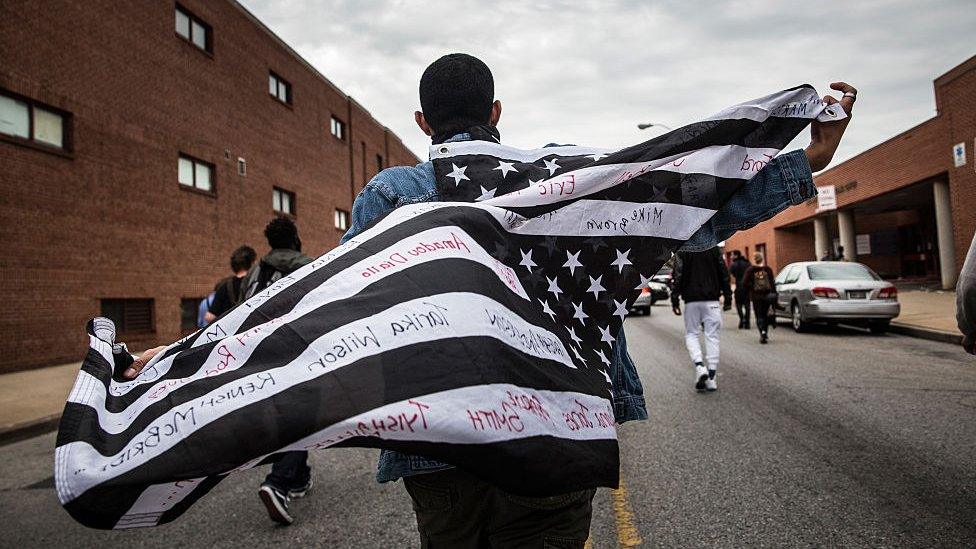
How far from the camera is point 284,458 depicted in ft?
11.8

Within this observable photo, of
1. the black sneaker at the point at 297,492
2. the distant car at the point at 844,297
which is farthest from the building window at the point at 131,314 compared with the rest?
the distant car at the point at 844,297

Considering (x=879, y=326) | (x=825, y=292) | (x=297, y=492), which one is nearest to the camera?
(x=297, y=492)

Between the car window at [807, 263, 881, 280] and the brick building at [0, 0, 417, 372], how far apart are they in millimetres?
15818

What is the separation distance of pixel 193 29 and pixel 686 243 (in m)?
18.8

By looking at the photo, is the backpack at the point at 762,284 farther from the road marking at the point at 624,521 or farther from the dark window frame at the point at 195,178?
the dark window frame at the point at 195,178

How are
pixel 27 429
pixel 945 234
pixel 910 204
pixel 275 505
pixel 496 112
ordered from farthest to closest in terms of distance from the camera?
1. pixel 910 204
2. pixel 945 234
3. pixel 27 429
4. pixel 275 505
5. pixel 496 112

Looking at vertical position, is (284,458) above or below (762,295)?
below

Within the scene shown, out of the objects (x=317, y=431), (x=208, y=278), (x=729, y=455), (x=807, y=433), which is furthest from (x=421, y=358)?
(x=208, y=278)

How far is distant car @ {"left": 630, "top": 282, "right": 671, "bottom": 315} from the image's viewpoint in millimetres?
20375

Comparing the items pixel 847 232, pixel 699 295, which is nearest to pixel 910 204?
A: pixel 847 232

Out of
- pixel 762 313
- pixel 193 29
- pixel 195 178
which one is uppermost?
pixel 193 29

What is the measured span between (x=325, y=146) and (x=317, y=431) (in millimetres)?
25314

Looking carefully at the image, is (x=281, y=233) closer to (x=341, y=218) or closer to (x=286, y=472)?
(x=286, y=472)

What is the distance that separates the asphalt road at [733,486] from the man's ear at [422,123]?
2358 mm
